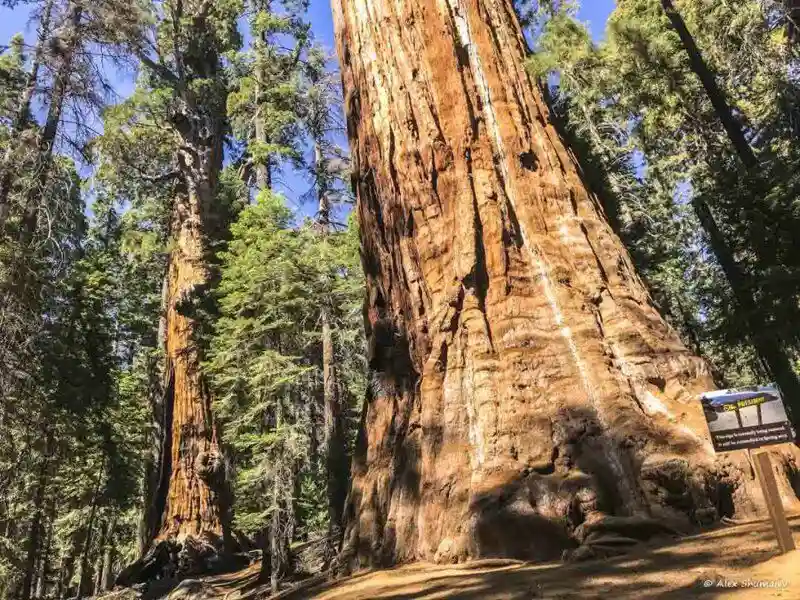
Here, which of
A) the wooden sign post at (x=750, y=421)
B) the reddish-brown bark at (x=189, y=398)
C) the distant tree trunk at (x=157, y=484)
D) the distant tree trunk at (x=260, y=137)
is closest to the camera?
the wooden sign post at (x=750, y=421)

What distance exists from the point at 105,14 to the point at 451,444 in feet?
36.6

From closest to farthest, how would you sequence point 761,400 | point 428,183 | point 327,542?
point 761,400 < point 428,183 < point 327,542

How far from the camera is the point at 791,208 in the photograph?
37.9 feet

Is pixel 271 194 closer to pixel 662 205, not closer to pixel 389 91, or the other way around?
pixel 389 91

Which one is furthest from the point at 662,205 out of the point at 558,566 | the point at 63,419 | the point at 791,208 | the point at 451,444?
the point at 63,419

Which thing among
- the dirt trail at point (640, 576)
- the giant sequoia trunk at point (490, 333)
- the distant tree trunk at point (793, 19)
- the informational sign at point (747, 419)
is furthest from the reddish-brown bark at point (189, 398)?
the distant tree trunk at point (793, 19)

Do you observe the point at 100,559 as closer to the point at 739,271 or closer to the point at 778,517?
the point at 739,271

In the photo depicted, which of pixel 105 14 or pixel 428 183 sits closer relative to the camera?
pixel 428 183

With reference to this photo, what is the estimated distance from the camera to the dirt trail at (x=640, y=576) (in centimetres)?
340

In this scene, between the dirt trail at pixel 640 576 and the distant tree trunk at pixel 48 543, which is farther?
the distant tree trunk at pixel 48 543

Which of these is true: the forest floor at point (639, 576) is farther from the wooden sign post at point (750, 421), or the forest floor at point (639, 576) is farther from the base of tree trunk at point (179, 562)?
the base of tree trunk at point (179, 562)

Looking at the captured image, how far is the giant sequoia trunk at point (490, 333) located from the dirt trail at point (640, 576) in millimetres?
541

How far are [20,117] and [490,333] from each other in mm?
10540

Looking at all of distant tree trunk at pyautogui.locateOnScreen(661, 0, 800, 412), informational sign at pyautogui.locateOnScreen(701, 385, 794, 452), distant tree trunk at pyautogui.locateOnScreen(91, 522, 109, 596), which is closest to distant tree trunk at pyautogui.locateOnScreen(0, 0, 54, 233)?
informational sign at pyautogui.locateOnScreen(701, 385, 794, 452)
